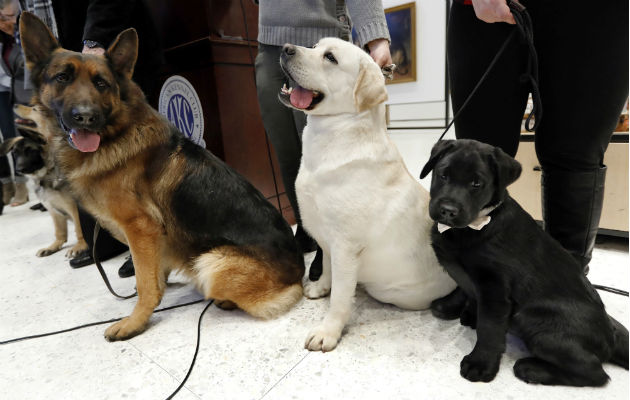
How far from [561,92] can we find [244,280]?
1533 mm

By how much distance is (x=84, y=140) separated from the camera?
149 centimetres

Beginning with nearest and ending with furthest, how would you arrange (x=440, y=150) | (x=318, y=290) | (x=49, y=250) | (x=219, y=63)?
(x=440, y=150), (x=318, y=290), (x=219, y=63), (x=49, y=250)

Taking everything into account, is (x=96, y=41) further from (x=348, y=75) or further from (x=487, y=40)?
(x=487, y=40)

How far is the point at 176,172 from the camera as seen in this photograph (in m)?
1.64

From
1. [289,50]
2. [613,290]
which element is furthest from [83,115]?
[613,290]

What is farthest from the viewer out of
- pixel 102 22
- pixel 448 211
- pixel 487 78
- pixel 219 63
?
pixel 219 63

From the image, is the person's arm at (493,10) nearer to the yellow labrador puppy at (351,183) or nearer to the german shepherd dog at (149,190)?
the yellow labrador puppy at (351,183)

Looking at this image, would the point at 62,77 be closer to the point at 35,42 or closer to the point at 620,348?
the point at 35,42

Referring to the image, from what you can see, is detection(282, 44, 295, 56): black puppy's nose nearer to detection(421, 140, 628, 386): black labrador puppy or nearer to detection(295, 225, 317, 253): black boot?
detection(421, 140, 628, 386): black labrador puppy

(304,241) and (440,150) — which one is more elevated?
(440,150)

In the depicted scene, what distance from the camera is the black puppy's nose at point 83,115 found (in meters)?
1.39

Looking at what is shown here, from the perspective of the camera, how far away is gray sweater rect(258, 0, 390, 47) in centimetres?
162

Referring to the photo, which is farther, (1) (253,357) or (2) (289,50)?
(1) (253,357)

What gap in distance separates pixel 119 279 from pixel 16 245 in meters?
1.53
